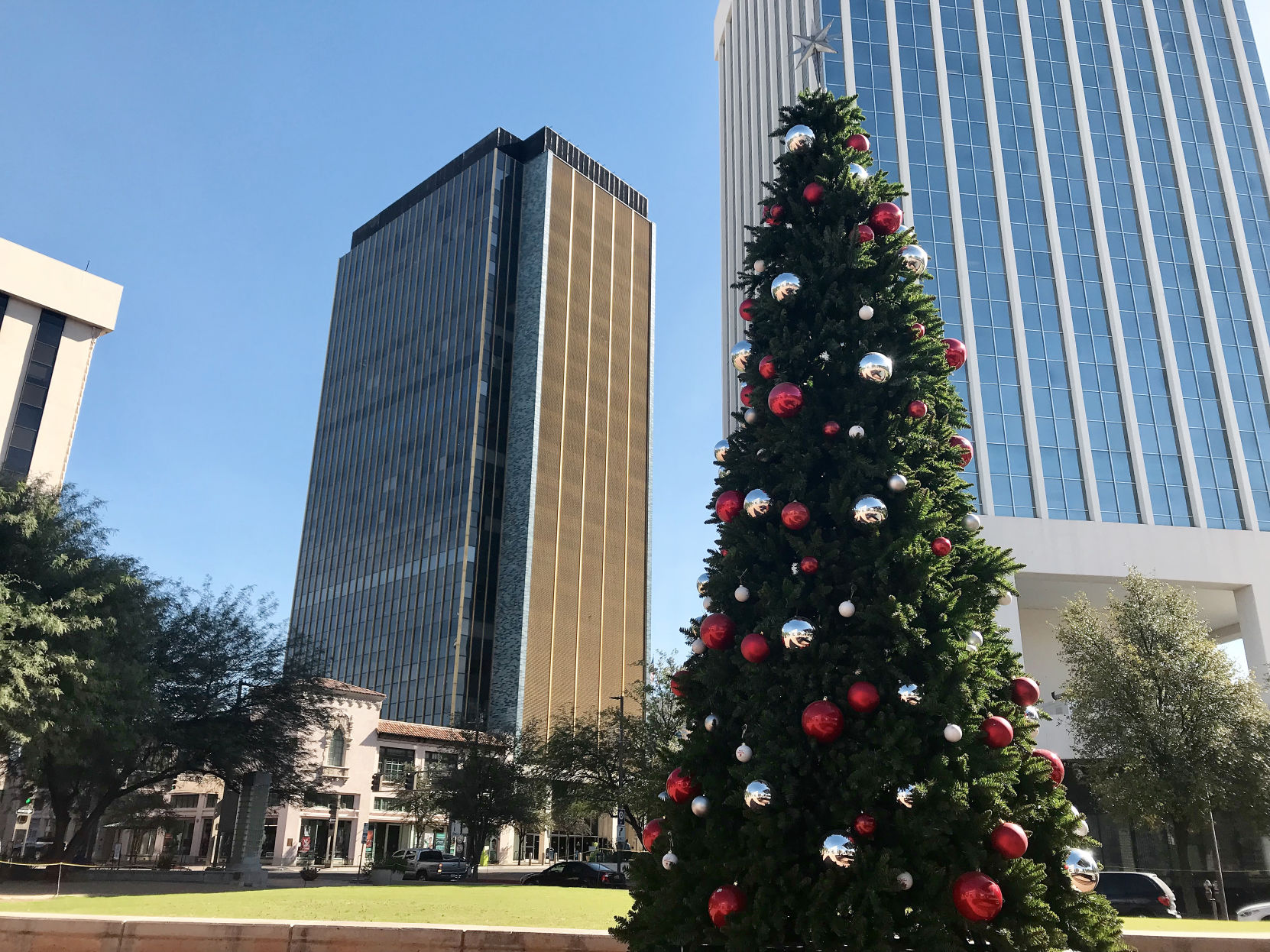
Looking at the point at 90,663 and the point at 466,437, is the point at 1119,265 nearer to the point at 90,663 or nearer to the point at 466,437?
the point at 90,663

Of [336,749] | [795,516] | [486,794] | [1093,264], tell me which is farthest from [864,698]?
[336,749]

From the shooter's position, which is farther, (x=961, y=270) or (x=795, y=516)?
(x=961, y=270)

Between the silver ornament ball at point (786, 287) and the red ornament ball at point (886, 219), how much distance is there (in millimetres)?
1127

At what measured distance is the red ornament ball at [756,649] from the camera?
23.8ft

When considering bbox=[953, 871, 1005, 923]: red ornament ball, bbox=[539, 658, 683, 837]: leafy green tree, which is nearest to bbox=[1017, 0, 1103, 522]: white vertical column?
bbox=[539, 658, 683, 837]: leafy green tree

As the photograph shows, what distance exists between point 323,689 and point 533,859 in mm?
41370

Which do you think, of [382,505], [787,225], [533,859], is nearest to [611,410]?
[382,505]

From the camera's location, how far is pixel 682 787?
725cm

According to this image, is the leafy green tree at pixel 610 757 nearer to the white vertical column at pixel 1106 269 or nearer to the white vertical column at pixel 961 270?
the white vertical column at pixel 961 270

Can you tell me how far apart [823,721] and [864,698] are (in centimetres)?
36

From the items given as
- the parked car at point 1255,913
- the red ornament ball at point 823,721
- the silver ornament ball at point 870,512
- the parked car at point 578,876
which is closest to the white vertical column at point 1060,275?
the parked car at point 1255,913

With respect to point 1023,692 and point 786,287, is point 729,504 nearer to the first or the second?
point 786,287

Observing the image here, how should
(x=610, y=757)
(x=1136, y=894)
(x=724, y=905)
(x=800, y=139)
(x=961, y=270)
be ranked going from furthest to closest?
(x=961, y=270) → (x=610, y=757) → (x=1136, y=894) → (x=800, y=139) → (x=724, y=905)

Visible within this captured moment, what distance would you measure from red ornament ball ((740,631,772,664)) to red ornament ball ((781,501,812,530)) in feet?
3.23
